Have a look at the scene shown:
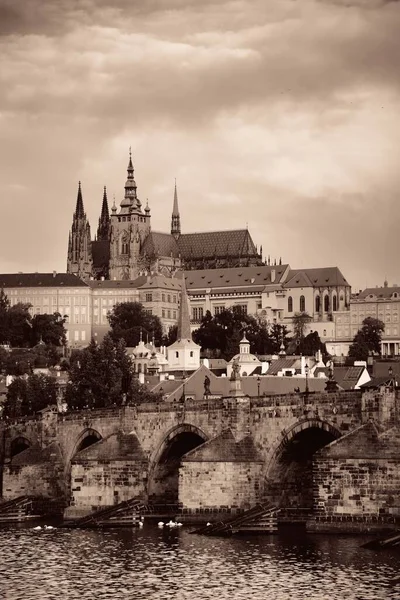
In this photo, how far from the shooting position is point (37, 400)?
4840 inches

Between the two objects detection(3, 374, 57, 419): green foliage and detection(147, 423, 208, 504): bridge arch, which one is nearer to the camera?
detection(147, 423, 208, 504): bridge arch

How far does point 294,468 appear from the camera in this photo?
2571 inches

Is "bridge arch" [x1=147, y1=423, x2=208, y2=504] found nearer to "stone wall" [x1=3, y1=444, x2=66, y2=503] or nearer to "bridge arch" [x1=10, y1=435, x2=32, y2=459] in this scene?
"stone wall" [x1=3, y1=444, x2=66, y2=503]

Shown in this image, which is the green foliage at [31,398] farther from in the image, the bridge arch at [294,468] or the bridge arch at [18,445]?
the bridge arch at [294,468]

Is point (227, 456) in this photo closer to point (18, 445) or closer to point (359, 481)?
point (359, 481)

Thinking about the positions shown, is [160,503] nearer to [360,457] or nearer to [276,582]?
[360,457]

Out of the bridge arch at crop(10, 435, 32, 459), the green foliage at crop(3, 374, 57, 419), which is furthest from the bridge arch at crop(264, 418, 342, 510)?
the green foliage at crop(3, 374, 57, 419)

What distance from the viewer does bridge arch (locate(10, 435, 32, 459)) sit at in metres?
87.5

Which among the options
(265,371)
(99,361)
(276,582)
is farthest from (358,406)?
(265,371)

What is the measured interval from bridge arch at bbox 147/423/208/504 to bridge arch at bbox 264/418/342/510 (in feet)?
19.6

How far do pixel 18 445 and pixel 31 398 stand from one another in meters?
35.5

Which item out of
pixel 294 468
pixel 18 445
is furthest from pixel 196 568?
pixel 18 445

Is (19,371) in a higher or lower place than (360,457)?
higher

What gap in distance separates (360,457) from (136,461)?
49.2 feet
